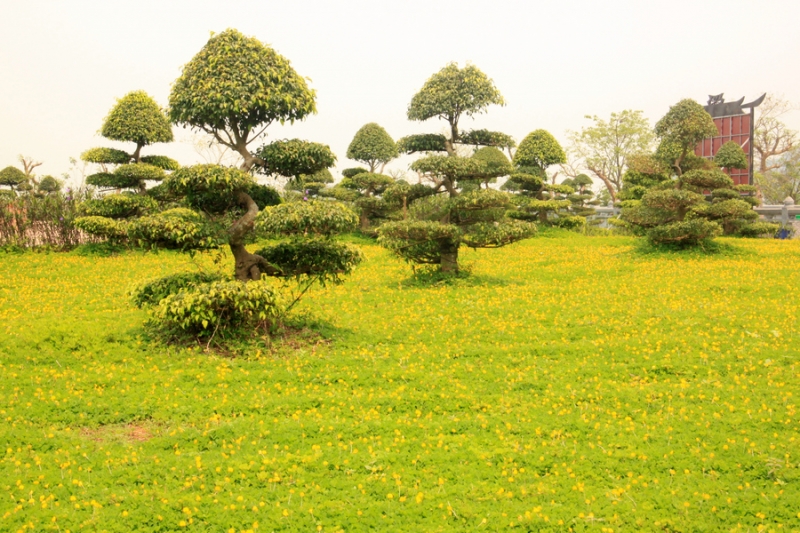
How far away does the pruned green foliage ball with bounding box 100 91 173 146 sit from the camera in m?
19.8

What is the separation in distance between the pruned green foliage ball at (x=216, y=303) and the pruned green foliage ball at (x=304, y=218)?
0.99 metres

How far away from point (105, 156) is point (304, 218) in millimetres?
14850

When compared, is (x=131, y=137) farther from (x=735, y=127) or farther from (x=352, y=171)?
(x=735, y=127)

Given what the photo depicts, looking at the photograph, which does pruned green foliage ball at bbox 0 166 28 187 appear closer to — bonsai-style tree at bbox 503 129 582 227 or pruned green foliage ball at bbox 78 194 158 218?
pruned green foliage ball at bbox 78 194 158 218

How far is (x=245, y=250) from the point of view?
1001 cm

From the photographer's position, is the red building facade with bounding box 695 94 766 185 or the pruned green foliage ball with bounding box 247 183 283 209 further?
the red building facade with bounding box 695 94 766 185

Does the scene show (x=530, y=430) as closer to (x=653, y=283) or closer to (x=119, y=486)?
(x=119, y=486)

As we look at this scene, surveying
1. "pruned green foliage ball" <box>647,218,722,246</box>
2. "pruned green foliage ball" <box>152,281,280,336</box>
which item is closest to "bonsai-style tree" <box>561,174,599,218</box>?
"pruned green foliage ball" <box>647,218,722,246</box>

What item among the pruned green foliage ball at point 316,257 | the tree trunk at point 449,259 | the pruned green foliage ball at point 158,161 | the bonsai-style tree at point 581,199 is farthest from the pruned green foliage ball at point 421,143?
the bonsai-style tree at point 581,199

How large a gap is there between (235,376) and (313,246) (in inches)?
113

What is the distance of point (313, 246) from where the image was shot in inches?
402

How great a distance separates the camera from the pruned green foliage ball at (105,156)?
20328 millimetres

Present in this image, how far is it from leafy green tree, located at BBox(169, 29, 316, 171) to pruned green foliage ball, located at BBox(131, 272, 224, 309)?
2.16m

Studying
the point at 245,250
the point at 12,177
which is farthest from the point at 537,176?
the point at 12,177
